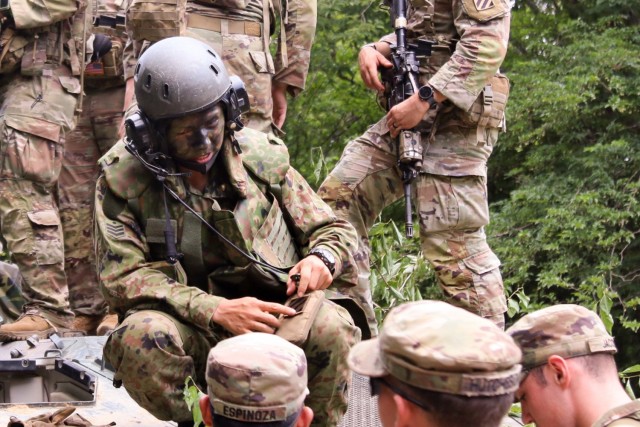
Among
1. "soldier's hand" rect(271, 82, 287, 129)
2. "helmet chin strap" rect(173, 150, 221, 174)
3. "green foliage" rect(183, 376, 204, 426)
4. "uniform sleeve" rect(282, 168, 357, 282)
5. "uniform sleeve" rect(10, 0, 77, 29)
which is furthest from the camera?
"soldier's hand" rect(271, 82, 287, 129)

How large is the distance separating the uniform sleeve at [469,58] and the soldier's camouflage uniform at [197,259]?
1.20m

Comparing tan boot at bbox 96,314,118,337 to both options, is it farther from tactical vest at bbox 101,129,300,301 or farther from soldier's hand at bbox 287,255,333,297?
soldier's hand at bbox 287,255,333,297

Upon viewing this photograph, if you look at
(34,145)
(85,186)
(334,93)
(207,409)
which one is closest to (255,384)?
(207,409)

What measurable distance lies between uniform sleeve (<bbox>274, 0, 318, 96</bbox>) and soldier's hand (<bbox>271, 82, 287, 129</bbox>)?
0.07 m

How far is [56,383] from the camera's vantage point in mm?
5559

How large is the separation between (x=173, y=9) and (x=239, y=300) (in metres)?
2.32

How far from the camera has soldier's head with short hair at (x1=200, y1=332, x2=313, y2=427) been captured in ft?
10.4

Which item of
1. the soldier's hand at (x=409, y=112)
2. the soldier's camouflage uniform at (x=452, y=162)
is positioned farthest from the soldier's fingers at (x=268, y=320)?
the soldier's hand at (x=409, y=112)

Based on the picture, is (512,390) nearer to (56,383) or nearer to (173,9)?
(56,383)

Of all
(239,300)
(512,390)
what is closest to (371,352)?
(512,390)

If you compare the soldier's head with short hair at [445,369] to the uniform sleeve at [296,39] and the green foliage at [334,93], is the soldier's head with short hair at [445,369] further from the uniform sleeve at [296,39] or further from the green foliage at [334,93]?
the green foliage at [334,93]

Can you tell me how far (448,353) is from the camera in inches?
105

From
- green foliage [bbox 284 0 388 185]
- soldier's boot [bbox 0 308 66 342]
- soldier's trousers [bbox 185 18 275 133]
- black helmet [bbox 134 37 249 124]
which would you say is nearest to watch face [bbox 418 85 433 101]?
soldier's trousers [bbox 185 18 275 133]

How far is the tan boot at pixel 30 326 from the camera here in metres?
6.23
